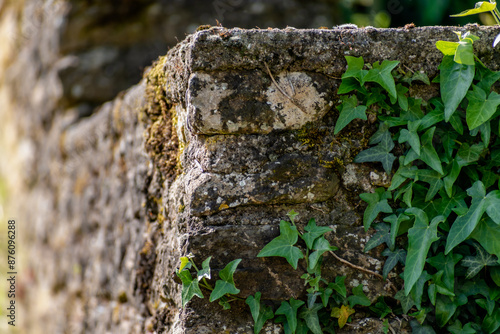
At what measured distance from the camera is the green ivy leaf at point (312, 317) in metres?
1.39

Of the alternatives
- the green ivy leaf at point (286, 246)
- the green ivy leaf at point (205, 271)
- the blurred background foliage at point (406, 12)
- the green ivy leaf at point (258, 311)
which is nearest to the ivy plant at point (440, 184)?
A: the green ivy leaf at point (286, 246)

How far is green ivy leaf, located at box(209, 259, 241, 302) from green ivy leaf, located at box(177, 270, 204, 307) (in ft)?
0.15

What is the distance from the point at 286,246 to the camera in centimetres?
141

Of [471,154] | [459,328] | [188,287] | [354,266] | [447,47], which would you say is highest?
[447,47]

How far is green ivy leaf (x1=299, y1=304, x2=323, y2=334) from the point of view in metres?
1.39

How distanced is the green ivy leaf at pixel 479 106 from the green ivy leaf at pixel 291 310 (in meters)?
0.77

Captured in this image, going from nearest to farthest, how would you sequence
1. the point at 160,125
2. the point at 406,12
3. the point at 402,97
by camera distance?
the point at 402,97 → the point at 160,125 → the point at 406,12

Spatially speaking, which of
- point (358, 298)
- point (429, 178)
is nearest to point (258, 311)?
point (358, 298)

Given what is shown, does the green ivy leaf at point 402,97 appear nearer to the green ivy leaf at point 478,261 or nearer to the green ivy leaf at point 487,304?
the green ivy leaf at point 478,261

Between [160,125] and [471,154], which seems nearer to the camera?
[471,154]

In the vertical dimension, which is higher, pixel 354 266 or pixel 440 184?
pixel 440 184

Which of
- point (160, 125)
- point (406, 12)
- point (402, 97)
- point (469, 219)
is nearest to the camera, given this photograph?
point (469, 219)

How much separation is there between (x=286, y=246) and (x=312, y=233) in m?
0.09

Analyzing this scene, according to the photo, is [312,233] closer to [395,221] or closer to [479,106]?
[395,221]
